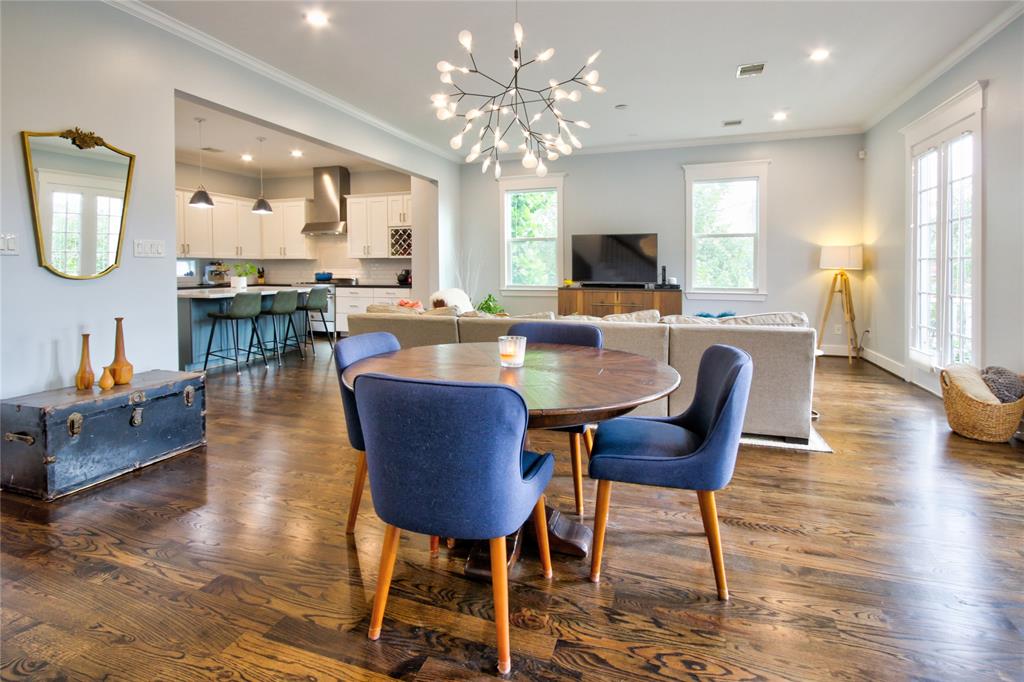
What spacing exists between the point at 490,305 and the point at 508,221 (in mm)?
1544

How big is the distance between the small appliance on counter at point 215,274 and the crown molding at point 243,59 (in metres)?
4.10

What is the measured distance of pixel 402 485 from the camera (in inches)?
56.4

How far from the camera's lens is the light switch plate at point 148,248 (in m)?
3.47

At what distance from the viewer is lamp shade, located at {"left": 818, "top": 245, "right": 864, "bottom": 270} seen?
252 inches

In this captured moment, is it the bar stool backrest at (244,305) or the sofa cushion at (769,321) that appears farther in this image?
the bar stool backrest at (244,305)

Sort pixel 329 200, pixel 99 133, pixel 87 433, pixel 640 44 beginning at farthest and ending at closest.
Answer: pixel 329 200 → pixel 640 44 → pixel 99 133 → pixel 87 433

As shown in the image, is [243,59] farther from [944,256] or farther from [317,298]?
[944,256]

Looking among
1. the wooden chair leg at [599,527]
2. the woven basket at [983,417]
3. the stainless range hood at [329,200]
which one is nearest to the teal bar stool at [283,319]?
the stainless range hood at [329,200]

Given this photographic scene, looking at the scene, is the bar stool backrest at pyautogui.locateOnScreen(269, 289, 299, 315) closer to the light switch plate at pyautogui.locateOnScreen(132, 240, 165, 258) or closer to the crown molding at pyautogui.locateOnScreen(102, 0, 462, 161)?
the crown molding at pyautogui.locateOnScreen(102, 0, 462, 161)

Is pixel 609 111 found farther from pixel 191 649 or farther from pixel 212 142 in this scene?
pixel 191 649

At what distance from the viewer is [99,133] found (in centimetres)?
322

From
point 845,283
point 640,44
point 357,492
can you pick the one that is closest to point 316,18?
point 640,44

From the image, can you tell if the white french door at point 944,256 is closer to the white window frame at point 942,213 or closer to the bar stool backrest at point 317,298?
the white window frame at point 942,213

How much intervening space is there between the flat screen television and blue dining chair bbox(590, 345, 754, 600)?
215 inches
